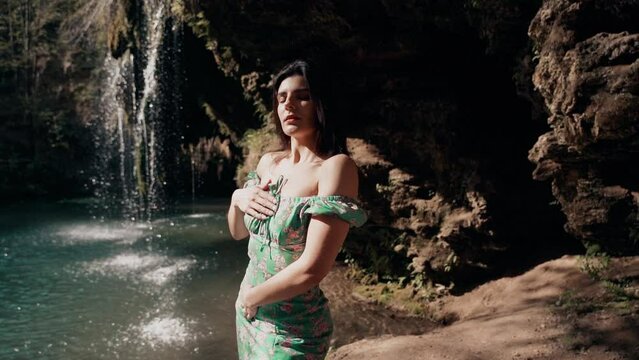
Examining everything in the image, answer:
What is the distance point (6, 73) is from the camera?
20000 millimetres

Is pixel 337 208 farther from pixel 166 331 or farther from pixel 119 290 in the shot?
pixel 119 290

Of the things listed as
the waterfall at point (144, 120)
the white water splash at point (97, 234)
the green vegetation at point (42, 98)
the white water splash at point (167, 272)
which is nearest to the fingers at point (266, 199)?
the white water splash at point (167, 272)

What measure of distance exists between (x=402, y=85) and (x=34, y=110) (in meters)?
17.9

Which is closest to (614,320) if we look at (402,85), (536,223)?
(536,223)

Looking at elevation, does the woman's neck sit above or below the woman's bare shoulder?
above

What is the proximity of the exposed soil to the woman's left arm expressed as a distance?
2.82m

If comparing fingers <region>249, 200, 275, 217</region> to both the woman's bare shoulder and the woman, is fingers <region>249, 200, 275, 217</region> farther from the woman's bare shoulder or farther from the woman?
the woman's bare shoulder

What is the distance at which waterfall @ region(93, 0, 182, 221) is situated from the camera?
13.9m

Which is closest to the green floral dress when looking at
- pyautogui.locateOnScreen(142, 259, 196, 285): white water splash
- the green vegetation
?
pyautogui.locateOnScreen(142, 259, 196, 285): white water splash

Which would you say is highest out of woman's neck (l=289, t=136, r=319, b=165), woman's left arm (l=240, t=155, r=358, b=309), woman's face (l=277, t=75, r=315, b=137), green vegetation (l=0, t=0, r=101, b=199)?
green vegetation (l=0, t=0, r=101, b=199)

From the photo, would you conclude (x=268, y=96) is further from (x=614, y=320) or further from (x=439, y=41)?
(x=614, y=320)

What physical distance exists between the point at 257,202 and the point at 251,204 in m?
0.03

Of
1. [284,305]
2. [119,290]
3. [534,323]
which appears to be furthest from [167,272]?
[284,305]

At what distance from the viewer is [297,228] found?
1694 millimetres
